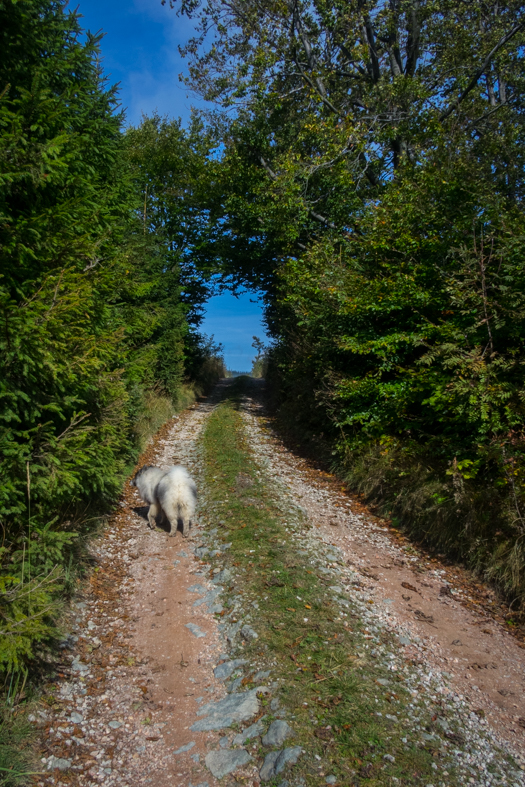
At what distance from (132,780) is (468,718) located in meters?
2.97

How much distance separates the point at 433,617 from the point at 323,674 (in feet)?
6.38

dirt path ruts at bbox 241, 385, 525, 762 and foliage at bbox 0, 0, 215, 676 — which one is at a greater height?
foliage at bbox 0, 0, 215, 676

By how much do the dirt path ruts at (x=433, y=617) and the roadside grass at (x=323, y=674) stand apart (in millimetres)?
445

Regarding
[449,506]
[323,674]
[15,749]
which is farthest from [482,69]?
[15,749]

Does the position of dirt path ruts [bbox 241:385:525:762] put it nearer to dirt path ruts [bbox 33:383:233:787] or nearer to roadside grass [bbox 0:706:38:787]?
dirt path ruts [bbox 33:383:233:787]

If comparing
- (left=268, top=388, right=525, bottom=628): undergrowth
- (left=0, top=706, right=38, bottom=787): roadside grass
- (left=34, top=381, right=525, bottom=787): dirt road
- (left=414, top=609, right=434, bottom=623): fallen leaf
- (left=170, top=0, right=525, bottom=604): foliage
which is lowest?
(left=0, top=706, right=38, bottom=787): roadside grass

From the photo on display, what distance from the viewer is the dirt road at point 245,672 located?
3.67 m

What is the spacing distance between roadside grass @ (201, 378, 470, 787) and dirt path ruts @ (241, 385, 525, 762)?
0.45 meters

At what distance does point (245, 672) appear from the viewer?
4691 millimetres

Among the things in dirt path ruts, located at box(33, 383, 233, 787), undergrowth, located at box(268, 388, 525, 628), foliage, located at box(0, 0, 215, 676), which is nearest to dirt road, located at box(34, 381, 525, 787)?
dirt path ruts, located at box(33, 383, 233, 787)

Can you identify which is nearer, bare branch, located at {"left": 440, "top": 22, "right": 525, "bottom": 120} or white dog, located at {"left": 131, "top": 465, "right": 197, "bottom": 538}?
white dog, located at {"left": 131, "top": 465, "right": 197, "bottom": 538}

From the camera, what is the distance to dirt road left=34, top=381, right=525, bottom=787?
3666 millimetres

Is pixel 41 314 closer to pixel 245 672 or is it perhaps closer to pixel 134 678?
pixel 134 678

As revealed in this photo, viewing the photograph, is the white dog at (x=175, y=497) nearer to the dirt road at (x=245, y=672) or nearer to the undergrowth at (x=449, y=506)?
the dirt road at (x=245, y=672)
